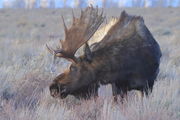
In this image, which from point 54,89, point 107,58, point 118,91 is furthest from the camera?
point 118,91

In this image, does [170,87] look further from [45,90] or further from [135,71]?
[45,90]

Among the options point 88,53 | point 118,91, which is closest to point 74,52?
point 88,53

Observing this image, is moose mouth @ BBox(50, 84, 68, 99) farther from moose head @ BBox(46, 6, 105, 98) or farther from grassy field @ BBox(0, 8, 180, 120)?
grassy field @ BBox(0, 8, 180, 120)

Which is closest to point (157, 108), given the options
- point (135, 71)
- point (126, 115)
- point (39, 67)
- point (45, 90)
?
point (126, 115)

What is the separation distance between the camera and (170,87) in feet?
26.8

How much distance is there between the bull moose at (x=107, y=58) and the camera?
697 cm

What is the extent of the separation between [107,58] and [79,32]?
572mm

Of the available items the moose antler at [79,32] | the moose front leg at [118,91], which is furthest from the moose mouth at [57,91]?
the moose front leg at [118,91]

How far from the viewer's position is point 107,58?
7258 mm

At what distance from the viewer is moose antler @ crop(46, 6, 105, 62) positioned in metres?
6.95

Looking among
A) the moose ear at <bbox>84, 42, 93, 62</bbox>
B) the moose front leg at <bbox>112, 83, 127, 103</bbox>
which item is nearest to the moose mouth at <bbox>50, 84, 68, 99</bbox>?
the moose ear at <bbox>84, 42, 93, 62</bbox>

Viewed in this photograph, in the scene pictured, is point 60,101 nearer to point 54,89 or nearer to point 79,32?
point 54,89

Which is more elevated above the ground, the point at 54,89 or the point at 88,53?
the point at 88,53

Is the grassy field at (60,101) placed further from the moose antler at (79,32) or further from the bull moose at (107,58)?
the moose antler at (79,32)
